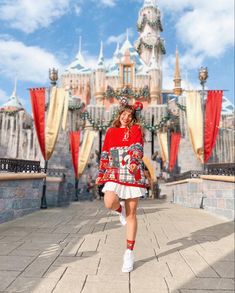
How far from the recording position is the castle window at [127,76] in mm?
25889

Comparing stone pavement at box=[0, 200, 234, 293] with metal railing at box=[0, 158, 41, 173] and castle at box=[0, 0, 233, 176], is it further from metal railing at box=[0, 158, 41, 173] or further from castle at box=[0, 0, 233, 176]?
castle at box=[0, 0, 233, 176]

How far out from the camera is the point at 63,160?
73.0 feet

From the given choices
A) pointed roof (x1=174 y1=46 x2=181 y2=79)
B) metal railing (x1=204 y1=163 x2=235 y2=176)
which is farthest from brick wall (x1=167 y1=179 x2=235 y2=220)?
pointed roof (x1=174 y1=46 x2=181 y2=79)

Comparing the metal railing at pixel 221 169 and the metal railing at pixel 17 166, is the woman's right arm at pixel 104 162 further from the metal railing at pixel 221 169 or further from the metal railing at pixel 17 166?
the metal railing at pixel 221 169

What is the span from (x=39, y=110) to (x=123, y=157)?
21.4 feet

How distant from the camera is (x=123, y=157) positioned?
9.41ft

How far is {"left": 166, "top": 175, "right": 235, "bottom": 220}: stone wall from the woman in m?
4.18

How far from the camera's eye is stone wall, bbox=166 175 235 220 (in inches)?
244

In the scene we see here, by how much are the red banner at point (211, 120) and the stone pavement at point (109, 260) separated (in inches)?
139

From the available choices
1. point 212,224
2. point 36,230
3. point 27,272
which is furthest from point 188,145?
point 27,272

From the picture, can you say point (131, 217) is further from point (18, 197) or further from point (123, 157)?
point (18, 197)

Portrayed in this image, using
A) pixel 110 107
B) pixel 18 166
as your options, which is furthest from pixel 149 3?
pixel 18 166

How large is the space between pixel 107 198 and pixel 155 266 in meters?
0.98

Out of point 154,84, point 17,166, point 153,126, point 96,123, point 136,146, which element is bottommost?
point 17,166
